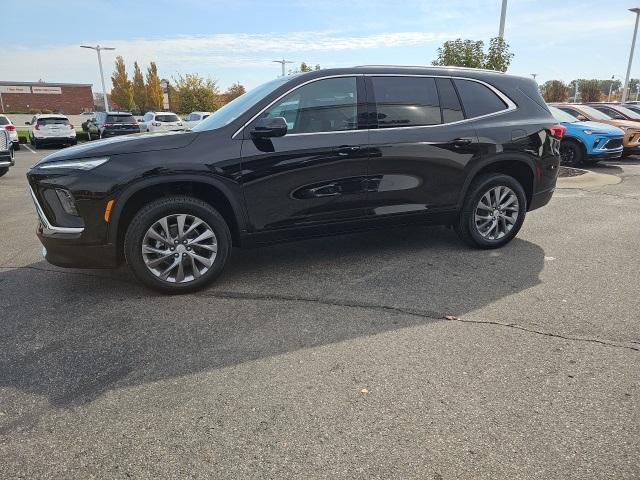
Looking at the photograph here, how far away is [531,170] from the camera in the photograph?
5336 mm

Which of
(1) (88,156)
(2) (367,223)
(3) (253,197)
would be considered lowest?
(2) (367,223)

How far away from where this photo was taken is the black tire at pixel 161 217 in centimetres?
393

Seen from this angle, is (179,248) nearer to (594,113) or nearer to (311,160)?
(311,160)

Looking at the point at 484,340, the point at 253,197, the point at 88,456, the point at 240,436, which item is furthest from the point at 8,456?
the point at 484,340

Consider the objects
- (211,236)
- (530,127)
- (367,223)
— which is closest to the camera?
(211,236)

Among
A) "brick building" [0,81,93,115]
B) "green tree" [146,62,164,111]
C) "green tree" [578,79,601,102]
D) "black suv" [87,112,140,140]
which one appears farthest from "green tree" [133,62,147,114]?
"green tree" [578,79,601,102]

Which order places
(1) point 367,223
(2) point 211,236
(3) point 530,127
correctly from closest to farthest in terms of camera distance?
(2) point 211,236 < (1) point 367,223 < (3) point 530,127

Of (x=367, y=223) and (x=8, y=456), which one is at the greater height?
(x=367, y=223)

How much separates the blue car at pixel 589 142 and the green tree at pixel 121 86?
214 ft

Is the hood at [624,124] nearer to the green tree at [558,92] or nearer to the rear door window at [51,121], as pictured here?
the rear door window at [51,121]

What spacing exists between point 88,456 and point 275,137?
8.95 ft

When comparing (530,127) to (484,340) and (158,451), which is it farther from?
(158,451)

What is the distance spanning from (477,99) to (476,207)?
1.10m

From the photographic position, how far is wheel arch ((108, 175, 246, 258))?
3.88m
